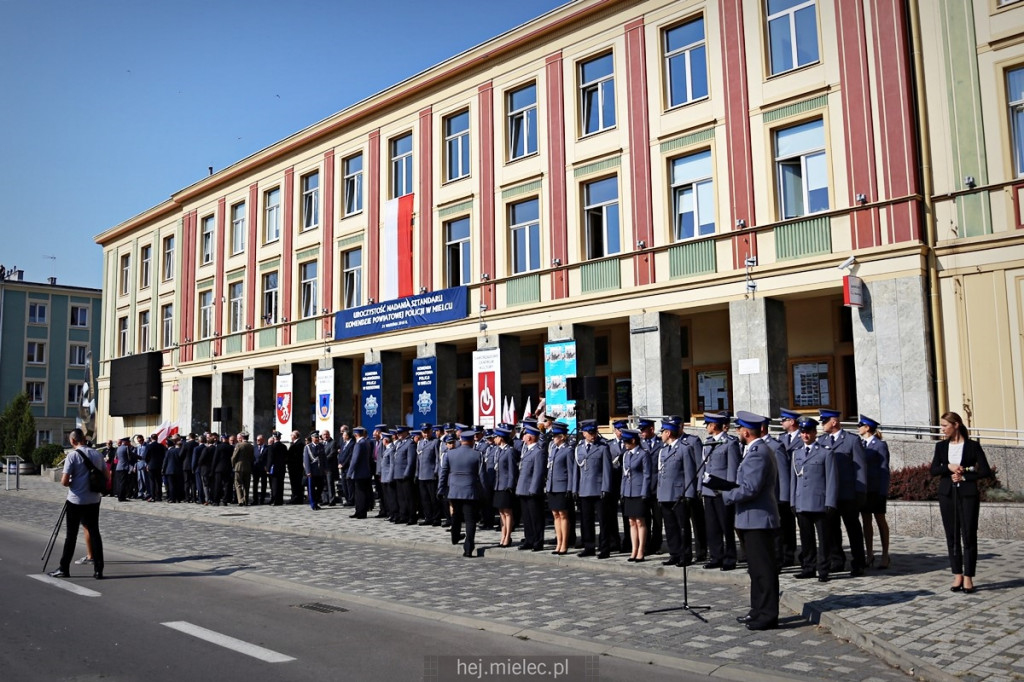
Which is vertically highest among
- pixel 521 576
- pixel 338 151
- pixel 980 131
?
pixel 338 151

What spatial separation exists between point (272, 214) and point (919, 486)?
91.4 feet

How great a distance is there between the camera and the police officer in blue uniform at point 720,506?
11.3 m

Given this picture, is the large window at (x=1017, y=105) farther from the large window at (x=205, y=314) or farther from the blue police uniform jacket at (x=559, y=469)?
the large window at (x=205, y=314)

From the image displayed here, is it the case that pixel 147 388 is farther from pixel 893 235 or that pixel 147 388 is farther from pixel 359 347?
pixel 893 235

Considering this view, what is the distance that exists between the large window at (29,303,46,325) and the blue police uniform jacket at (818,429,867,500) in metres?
67.9

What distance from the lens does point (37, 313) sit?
219 ft

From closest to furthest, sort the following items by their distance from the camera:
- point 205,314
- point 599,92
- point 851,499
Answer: point 851,499
point 599,92
point 205,314

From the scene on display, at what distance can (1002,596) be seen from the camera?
918cm

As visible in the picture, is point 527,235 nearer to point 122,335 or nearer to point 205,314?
point 205,314

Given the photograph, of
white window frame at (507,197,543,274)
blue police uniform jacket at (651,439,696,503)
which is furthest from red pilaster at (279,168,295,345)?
blue police uniform jacket at (651,439,696,503)

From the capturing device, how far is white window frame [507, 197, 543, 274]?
25.4m

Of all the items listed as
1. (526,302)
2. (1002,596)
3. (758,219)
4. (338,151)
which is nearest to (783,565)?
(1002,596)

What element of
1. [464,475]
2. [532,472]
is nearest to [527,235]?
[532,472]

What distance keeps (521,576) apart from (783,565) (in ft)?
11.4
